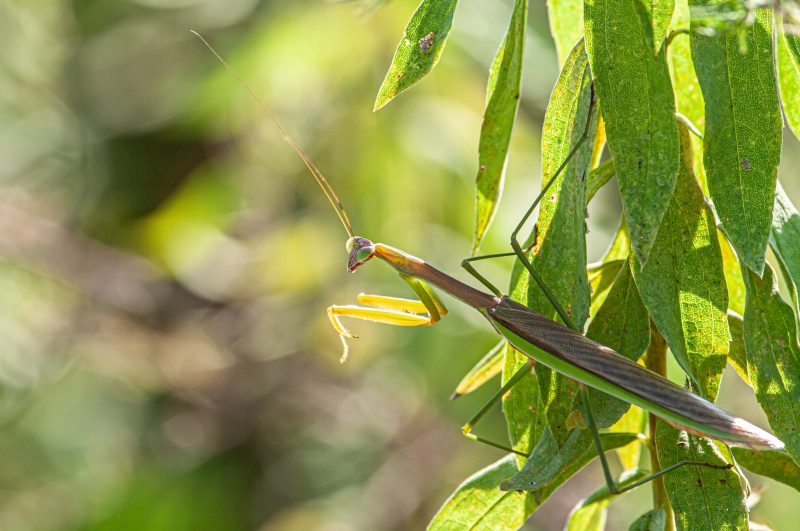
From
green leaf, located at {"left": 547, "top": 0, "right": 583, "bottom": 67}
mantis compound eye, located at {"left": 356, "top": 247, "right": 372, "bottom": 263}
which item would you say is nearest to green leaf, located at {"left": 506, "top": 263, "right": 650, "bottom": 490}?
green leaf, located at {"left": 547, "top": 0, "right": 583, "bottom": 67}

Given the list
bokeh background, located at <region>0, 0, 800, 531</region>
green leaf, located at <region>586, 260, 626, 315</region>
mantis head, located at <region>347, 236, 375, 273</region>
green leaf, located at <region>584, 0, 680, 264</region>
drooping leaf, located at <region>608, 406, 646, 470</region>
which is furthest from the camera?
bokeh background, located at <region>0, 0, 800, 531</region>

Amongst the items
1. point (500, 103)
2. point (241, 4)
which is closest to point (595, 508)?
point (500, 103)

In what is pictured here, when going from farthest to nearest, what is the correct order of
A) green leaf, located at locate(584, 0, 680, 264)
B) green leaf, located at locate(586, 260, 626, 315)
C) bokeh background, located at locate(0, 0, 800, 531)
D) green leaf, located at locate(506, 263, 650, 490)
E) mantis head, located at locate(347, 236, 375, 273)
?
bokeh background, located at locate(0, 0, 800, 531) → mantis head, located at locate(347, 236, 375, 273) → green leaf, located at locate(586, 260, 626, 315) → green leaf, located at locate(506, 263, 650, 490) → green leaf, located at locate(584, 0, 680, 264)

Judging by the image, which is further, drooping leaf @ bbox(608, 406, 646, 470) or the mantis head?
the mantis head

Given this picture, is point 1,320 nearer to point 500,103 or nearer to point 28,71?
point 28,71

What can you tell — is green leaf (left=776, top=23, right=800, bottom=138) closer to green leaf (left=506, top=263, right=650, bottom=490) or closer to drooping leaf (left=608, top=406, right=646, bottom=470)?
green leaf (left=506, top=263, right=650, bottom=490)

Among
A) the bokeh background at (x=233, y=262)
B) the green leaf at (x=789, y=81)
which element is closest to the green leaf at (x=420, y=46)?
the green leaf at (x=789, y=81)
